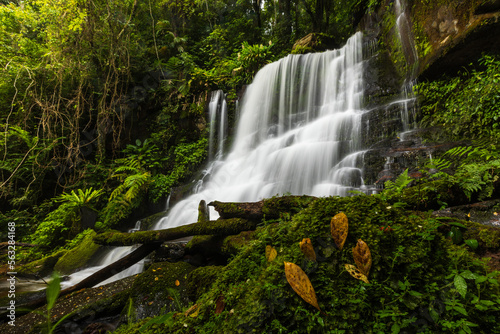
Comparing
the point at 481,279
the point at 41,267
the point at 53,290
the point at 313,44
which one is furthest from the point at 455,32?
the point at 41,267

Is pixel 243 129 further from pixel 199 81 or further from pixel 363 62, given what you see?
pixel 363 62

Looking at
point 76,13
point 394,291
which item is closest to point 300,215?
point 394,291

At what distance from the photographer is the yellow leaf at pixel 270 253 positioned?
148 cm

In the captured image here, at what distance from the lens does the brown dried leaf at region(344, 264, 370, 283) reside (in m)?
1.15

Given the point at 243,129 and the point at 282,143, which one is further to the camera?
the point at 243,129

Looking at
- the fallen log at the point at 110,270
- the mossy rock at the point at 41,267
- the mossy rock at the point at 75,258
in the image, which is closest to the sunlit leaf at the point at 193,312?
the fallen log at the point at 110,270

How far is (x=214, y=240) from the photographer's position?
3.56m

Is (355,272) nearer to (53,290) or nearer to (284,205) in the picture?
(53,290)

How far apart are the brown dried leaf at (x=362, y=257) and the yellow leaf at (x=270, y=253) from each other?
491 millimetres

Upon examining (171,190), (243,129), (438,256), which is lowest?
(171,190)

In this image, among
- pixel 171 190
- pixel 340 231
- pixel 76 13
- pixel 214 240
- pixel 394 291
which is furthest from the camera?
pixel 171 190

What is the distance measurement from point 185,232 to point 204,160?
7.48m

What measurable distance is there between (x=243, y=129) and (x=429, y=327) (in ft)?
33.7

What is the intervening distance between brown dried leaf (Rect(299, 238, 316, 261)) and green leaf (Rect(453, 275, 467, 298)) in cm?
63
